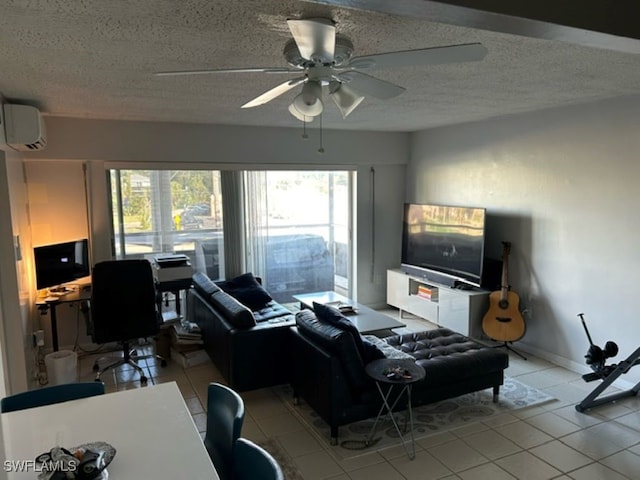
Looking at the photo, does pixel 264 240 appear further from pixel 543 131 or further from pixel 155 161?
pixel 543 131

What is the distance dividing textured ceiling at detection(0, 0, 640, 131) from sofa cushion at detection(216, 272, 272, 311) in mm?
1958

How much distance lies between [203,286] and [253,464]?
10.7 ft

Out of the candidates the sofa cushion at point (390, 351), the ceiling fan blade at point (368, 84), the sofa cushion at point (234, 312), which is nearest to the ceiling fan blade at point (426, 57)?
the ceiling fan blade at point (368, 84)

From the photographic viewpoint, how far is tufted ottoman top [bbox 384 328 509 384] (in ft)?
11.1

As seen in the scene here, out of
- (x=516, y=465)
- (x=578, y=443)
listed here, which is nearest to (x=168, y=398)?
(x=516, y=465)

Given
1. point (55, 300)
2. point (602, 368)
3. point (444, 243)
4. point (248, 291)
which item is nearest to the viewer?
point (602, 368)

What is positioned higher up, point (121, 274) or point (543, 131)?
point (543, 131)

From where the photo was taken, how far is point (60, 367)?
157 inches

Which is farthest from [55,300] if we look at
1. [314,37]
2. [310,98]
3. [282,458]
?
[314,37]

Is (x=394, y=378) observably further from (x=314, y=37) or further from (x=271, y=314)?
(x=271, y=314)

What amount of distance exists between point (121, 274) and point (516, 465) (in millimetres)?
3409

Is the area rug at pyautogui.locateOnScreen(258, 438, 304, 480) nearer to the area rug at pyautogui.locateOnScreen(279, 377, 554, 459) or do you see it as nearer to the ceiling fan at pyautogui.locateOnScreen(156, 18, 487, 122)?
the area rug at pyautogui.locateOnScreen(279, 377, 554, 459)

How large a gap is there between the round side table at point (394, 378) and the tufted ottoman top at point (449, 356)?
29cm

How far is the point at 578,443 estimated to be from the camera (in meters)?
3.14
